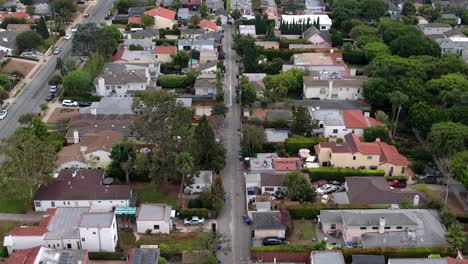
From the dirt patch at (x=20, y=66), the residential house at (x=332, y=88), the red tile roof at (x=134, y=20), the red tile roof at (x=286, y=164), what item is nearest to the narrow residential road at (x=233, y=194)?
the red tile roof at (x=286, y=164)

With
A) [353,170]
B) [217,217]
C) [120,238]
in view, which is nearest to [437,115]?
[353,170]

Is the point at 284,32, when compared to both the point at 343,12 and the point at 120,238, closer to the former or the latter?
the point at 343,12

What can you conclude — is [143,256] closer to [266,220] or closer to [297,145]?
[266,220]

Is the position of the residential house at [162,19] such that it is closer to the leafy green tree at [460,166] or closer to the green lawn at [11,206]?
the green lawn at [11,206]

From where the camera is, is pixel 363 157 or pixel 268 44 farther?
pixel 268 44

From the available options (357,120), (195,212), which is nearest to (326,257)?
(195,212)

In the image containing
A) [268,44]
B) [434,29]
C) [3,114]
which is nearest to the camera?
[3,114]

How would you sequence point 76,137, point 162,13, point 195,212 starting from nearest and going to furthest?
point 195,212 → point 76,137 → point 162,13
